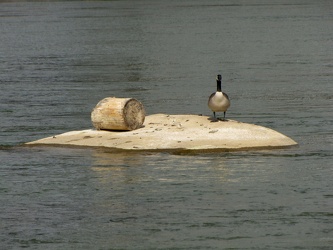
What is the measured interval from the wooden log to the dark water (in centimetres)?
114

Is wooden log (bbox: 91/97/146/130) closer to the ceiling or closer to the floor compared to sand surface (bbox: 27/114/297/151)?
closer to the ceiling

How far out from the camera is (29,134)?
3938cm

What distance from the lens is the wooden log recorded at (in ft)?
116

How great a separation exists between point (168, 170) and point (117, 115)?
384cm

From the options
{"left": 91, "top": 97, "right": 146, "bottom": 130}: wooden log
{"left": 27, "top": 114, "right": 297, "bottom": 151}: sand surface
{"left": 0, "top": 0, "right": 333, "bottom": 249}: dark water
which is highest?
{"left": 91, "top": 97, "right": 146, "bottom": 130}: wooden log

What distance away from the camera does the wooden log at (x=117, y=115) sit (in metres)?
35.4

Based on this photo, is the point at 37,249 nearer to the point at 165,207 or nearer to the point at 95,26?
the point at 165,207

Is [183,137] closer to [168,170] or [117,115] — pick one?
[117,115]

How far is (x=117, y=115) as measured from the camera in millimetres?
35312

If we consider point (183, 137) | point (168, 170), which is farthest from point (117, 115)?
point (168, 170)

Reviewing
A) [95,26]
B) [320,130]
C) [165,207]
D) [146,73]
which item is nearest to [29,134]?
[320,130]

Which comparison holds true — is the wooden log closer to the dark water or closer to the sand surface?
the sand surface

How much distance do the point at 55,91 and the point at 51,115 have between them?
9.67m

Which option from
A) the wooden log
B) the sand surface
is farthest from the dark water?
the wooden log
